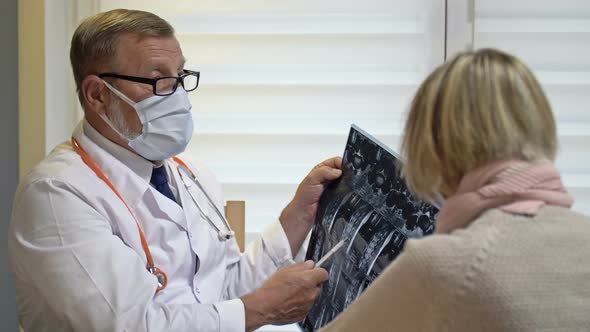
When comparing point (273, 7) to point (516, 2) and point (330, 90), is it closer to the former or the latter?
point (330, 90)

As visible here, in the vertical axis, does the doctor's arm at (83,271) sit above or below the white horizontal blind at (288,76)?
below

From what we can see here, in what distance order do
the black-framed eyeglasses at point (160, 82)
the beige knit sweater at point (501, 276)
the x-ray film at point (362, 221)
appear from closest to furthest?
the beige knit sweater at point (501, 276) < the x-ray film at point (362, 221) < the black-framed eyeglasses at point (160, 82)

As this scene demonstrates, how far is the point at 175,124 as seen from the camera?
193 cm

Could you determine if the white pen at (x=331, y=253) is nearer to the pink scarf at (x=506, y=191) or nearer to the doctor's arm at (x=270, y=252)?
the doctor's arm at (x=270, y=252)

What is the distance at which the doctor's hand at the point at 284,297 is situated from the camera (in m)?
1.81

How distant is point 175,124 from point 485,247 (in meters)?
1.13

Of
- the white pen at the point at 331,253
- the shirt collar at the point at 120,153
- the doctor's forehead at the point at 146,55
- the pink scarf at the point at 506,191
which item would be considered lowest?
the white pen at the point at 331,253

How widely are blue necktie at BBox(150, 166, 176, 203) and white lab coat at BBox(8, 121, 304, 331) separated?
0.03 m

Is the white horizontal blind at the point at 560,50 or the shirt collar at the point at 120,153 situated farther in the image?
the white horizontal blind at the point at 560,50

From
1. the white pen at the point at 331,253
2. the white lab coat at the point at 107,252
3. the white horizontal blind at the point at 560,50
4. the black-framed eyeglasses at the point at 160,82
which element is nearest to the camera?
the white lab coat at the point at 107,252

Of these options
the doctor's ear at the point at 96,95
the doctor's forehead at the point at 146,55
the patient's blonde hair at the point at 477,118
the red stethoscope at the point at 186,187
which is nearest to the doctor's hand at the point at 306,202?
the red stethoscope at the point at 186,187

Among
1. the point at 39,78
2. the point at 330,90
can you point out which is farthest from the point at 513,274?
the point at 39,78

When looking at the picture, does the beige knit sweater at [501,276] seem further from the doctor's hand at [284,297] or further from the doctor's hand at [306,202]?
the doctor's hand at [306,202]

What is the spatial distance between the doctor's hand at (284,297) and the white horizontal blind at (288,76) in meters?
0.77
